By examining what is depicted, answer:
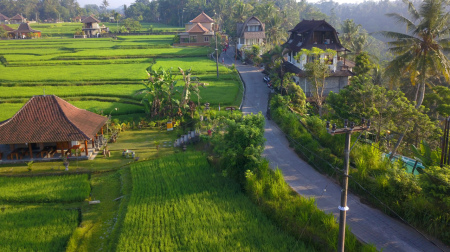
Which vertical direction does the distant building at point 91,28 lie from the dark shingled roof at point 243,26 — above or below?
above

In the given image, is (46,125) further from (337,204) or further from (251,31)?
(251,31)

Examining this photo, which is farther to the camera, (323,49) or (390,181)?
(323,49)

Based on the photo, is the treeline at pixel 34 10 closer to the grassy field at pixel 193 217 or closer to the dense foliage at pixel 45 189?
the dense foliage at pixel 45 189

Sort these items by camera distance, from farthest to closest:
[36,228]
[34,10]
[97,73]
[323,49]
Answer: [34,10]
[97,73]
[323,49]
[36,228]

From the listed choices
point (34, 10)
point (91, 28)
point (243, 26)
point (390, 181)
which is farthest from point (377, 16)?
point (34, 10)

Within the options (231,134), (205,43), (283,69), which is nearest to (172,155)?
(231,134)

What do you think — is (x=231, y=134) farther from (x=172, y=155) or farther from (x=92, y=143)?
(x=92, y=143)

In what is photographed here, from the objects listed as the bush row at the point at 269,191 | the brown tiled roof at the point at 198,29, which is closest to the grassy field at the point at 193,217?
the bush row at the point at 269,191
